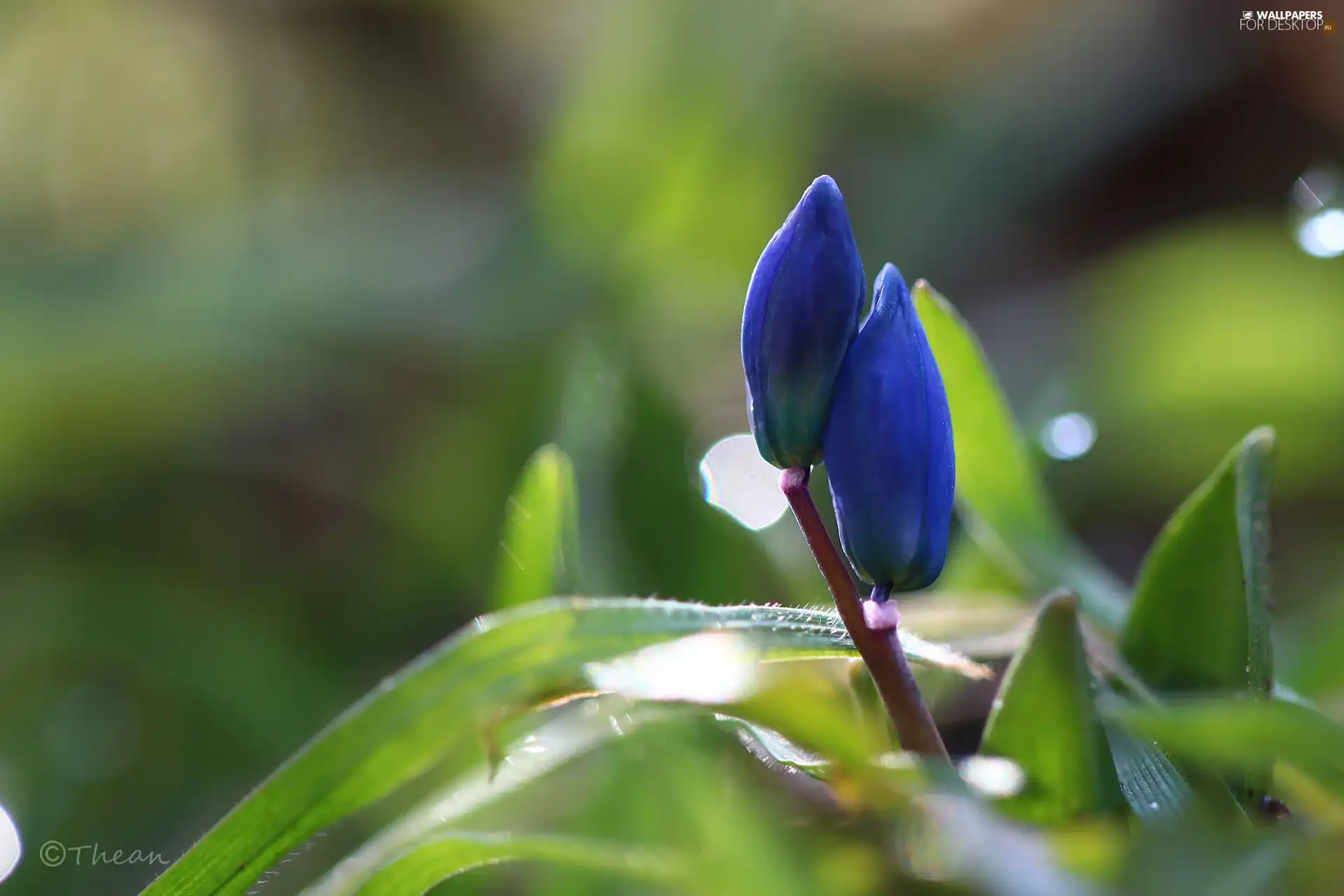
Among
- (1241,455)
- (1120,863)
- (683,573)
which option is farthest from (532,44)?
(1120,863)

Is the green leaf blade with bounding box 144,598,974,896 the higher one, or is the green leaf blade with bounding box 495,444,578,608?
the green leaf blade with bounding box 495,444,578,608

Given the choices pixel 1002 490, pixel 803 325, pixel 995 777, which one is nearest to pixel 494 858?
pixel 995 777

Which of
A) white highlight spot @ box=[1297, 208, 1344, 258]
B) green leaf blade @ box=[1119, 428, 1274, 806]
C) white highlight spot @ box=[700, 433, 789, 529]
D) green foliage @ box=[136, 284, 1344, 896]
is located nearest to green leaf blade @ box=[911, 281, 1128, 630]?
green foliage @ box=[136, 284, 1344, 896]

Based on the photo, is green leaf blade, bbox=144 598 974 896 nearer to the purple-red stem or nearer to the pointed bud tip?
the purple-red stem

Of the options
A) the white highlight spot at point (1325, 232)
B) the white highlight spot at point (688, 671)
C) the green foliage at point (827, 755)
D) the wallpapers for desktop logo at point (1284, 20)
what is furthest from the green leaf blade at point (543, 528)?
the wallpapers for desktop logo at point (1284, 20)

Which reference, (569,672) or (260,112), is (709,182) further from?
(569,672)

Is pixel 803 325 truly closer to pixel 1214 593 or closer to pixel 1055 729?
pixel 1055 729

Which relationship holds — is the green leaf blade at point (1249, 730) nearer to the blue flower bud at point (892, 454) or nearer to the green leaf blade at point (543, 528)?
the blue flower bud at point (892, 454)
